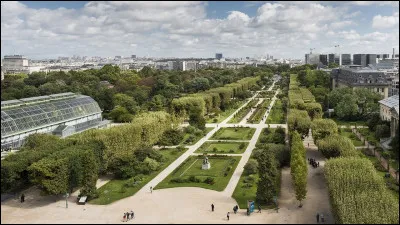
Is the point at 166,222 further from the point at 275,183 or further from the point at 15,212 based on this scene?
the point at 15,212

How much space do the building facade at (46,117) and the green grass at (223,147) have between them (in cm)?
2237

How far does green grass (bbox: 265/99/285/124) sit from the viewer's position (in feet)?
289

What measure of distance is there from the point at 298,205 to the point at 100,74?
122 meters

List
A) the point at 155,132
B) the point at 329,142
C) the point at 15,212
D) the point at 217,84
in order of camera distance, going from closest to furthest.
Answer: the point at 15,212, the point at 329,142, the point at 155,132, the point at 217,84

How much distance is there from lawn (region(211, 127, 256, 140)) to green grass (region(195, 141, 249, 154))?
4.21 m

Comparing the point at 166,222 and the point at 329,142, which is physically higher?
the point at 329,142

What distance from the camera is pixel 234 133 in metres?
76.3

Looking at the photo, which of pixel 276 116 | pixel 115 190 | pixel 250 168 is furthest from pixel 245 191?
pixel 276 116

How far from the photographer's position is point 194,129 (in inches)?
3019

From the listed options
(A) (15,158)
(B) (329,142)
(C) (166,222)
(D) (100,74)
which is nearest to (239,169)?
(B) (329,142)

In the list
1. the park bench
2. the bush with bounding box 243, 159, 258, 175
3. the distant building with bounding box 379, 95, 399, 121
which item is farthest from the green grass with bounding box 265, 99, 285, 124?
the park bench

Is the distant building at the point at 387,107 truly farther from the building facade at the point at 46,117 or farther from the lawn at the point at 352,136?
the building facade at the point at 46,117

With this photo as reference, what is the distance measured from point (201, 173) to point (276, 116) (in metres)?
47.9

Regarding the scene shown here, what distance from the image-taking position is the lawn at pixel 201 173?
46.0 metres
